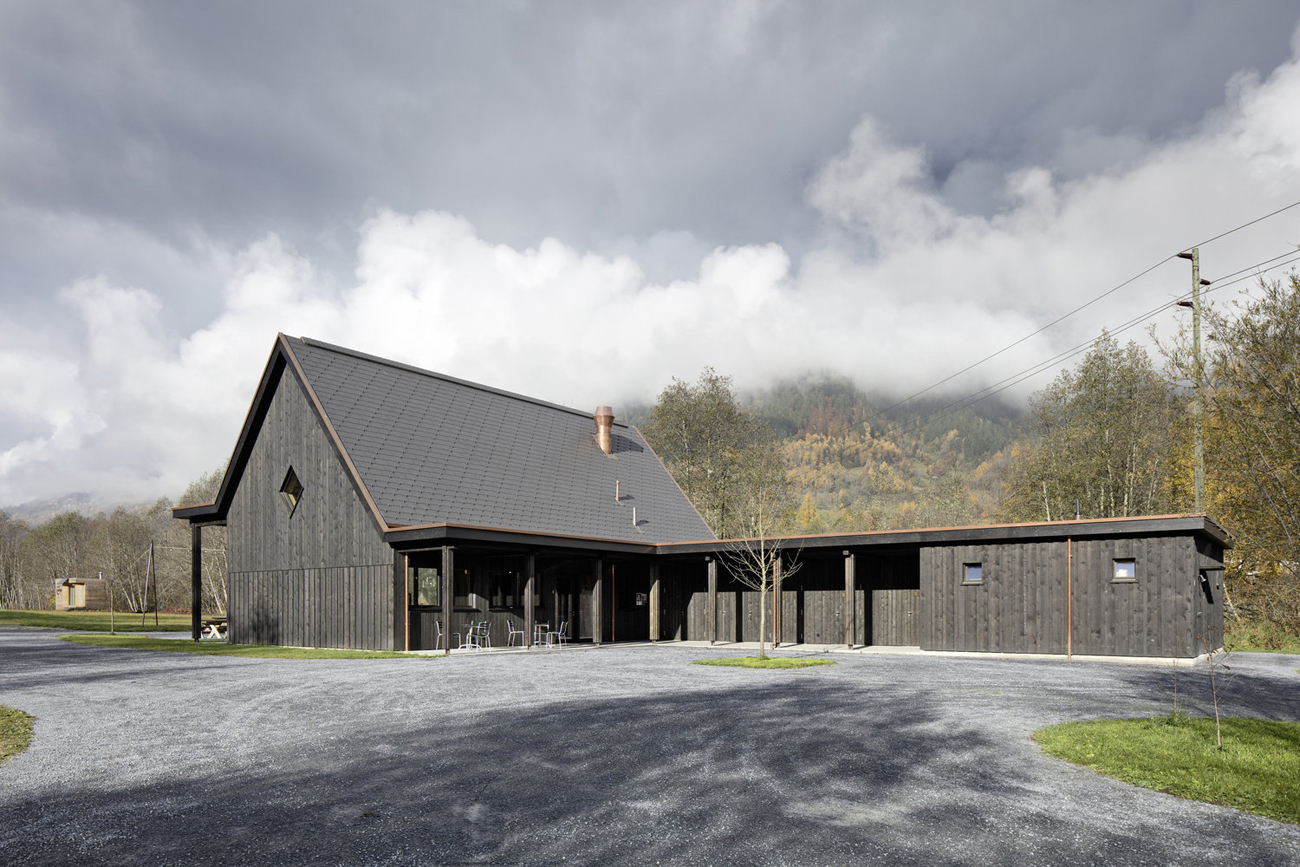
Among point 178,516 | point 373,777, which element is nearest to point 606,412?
point 178,516

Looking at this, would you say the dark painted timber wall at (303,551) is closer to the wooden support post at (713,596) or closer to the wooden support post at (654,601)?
the wooden support post at (654,601)

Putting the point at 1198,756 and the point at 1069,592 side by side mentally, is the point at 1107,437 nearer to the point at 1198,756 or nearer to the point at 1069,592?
the point at 1069,592

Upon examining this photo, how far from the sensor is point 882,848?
16.4ft

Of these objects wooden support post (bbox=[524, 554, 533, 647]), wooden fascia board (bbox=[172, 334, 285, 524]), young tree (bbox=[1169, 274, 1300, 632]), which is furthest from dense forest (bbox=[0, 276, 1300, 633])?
wooden fascia board (bbox=[172, 334, 285, 524])

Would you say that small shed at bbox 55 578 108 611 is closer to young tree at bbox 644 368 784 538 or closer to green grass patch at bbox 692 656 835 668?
young tree at bbox 644 368 784 538

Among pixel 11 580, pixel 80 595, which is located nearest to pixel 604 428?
pixel 80 595

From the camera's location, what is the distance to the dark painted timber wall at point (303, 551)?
802 inches

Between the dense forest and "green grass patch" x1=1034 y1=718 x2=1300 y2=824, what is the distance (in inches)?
67.9

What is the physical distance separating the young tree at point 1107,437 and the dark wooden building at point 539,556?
38.2 ft

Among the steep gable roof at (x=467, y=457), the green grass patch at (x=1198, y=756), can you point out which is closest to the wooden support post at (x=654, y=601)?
the steep gable roof at (x=467, y=457)

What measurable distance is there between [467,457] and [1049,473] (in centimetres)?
2266

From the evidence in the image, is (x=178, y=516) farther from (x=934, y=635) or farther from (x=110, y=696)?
(x=934, y=635)

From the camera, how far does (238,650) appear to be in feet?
65.3

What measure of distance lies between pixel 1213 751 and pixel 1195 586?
10.7m
